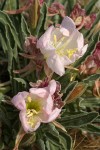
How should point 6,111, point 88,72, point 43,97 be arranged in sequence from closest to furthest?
1. point 43,97
2. point 6,111
3. point 88,72

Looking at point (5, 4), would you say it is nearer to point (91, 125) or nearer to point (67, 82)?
point (67, 82)

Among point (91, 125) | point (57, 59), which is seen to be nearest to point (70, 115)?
point (91, 125)

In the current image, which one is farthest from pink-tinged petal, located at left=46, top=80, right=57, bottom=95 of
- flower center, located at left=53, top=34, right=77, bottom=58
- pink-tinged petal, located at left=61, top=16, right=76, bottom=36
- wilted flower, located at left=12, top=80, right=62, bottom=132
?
pink-tinged petal, located at left=61, top=16, right=76, bottom=36

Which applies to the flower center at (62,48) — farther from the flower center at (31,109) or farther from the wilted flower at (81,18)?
the wilted flower at (81,18)

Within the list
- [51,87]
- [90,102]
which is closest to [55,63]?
[51,87]

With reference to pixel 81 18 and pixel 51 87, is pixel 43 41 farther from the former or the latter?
pixel 81 18

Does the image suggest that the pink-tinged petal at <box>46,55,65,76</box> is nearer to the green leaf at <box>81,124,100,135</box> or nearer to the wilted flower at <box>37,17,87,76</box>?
the wilted flower at <box>37,17,87,76</box>

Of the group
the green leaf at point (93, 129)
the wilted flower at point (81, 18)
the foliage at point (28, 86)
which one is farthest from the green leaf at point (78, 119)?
the wilted flower at point (81, 18)

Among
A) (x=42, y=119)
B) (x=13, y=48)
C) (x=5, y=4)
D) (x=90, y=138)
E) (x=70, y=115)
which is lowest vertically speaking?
(x=90, y=138)
